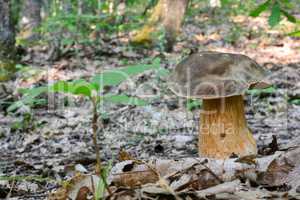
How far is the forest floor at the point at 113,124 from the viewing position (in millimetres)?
3473

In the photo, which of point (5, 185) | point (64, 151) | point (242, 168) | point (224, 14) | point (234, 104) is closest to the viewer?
point (242, 168)

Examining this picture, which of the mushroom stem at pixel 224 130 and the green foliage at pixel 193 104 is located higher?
the green foliage at pixel 193 104

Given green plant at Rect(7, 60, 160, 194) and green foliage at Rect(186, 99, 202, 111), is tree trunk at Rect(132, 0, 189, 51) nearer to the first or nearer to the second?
green foliage at Rect(186, 99, 202, 111)

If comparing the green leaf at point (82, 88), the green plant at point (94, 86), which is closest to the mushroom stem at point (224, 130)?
the green plant at point (94, 86)

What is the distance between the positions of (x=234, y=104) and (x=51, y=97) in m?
3.31

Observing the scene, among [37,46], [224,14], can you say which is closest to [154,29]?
[37,46]

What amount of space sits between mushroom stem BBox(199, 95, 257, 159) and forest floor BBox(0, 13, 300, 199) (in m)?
0.31

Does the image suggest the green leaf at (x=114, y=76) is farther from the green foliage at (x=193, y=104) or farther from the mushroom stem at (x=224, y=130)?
the green foliage at (x=193, y=104)

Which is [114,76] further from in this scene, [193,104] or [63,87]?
[193,104]

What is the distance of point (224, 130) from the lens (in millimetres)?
3312

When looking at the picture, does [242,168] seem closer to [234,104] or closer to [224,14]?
[234,104]

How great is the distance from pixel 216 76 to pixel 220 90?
0.28 ft

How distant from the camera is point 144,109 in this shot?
5504 millimetres

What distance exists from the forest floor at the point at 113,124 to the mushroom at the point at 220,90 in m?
0.34
